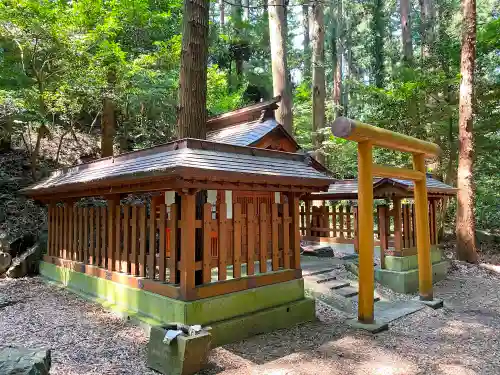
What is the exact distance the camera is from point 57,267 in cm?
870

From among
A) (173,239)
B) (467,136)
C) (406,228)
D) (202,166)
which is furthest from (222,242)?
(467,136)

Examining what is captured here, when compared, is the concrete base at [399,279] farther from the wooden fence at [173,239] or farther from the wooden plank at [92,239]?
the wooden plank at [92,239]

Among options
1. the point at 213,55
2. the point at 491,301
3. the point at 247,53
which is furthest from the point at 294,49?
the point at 491,301

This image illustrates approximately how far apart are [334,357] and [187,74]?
16.8ft

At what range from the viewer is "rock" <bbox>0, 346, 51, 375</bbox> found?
321 cm

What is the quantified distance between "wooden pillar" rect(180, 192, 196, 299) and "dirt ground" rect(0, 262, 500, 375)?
0.98 m

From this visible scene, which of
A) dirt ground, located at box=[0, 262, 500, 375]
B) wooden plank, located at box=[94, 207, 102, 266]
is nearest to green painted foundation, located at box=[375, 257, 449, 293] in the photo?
dirt ground, located at box=[0, 262, 500, 375]

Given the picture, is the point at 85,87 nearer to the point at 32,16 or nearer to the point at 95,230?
the point at 32,16

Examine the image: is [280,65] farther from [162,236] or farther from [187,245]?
[187,245]

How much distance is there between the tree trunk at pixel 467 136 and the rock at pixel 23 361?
13.1 m

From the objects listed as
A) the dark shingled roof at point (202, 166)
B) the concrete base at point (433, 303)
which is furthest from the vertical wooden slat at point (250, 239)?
the concrete base at point (433, 303)

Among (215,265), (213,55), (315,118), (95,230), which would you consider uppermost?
(213,55)

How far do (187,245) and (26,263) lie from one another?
6537 mm

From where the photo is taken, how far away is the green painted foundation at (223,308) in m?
5.23
